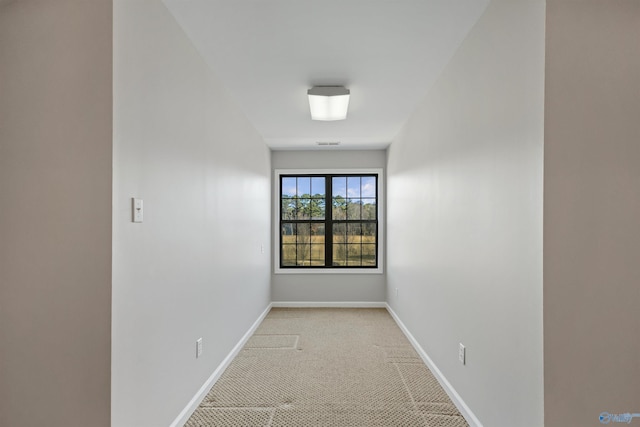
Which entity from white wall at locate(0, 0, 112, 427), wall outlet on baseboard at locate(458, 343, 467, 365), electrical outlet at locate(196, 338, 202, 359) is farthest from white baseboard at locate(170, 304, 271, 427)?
wall outlet on baseboard at locate(458, 343, 467, 365)

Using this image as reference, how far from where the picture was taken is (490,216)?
2.14 metres

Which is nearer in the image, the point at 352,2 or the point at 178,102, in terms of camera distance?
the point at 352,2

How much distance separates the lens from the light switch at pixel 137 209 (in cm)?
183

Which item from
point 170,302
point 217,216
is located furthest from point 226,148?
point 170,302

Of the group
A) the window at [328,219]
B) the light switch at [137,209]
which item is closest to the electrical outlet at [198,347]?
the light switch at [137,209]

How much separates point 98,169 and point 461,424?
2.49 metres

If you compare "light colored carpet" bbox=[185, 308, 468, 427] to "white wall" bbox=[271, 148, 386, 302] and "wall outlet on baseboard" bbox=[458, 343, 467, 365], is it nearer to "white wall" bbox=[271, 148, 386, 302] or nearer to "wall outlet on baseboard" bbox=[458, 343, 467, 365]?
"wall outlet on baseboard" bbox=[458, 343, 467, 365]

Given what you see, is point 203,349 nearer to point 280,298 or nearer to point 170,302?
point 170,302

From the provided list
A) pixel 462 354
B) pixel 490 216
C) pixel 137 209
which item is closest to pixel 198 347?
pixel 137 209

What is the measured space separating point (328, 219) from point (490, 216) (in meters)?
4.25

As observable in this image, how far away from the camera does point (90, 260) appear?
5.43 ft

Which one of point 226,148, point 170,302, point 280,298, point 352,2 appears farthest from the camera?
point 280,298
